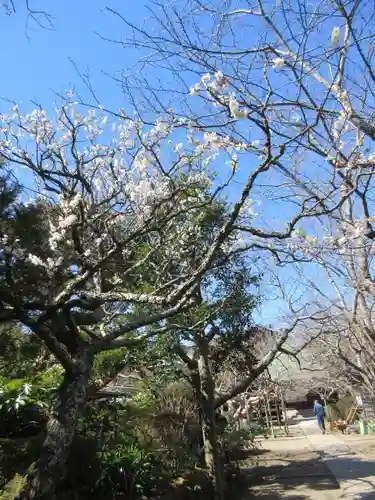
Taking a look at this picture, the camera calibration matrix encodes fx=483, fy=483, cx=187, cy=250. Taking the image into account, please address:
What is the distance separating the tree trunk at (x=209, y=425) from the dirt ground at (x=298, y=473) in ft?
4.28

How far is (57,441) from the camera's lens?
4.48 m

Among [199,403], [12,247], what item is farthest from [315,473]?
[12,247]

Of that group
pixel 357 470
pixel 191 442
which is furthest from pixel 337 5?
pixel 357 470

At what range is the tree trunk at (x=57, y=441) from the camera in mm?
4297

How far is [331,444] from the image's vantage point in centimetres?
1812

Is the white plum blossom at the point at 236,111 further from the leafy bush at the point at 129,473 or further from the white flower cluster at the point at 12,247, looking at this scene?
the leafy bush at the point at 129,473

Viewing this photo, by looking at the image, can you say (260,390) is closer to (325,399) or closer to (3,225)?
(325,399)

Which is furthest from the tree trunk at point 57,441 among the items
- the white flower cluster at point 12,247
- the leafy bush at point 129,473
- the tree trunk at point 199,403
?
the tree trunk at point 199,403

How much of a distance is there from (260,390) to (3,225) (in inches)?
705

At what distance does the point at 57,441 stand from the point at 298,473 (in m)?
10.1

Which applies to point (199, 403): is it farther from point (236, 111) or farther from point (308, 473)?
point (236, 111)

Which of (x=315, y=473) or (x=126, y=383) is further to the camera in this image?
(x=126, y=383)

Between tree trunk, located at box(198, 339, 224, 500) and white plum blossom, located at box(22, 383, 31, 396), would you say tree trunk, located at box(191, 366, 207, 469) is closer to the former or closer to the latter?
tree trunk, located at box(198, 339, 224, 500)

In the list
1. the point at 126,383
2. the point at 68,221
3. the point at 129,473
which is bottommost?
the point at 129,473
